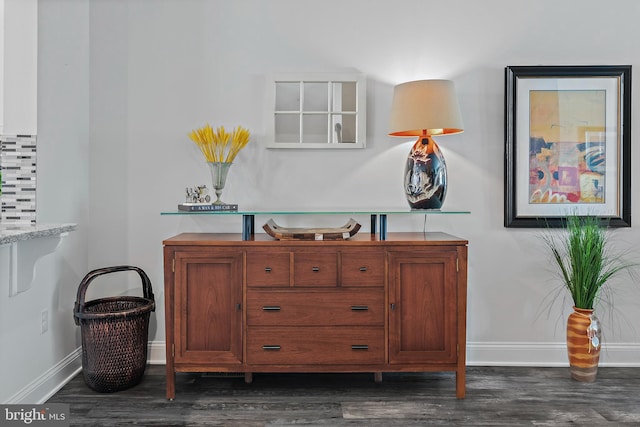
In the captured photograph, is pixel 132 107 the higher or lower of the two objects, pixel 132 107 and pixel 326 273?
the higher

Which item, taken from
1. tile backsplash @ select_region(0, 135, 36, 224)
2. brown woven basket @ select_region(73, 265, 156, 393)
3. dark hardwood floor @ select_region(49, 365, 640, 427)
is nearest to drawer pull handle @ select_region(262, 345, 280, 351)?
dark hardwood floor @ select_region(49, 365, 640, 427)

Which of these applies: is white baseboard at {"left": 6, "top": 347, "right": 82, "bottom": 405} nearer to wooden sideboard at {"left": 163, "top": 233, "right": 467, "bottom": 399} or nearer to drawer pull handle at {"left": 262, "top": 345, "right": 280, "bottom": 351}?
wooden sideboard at {"left": 163, "top": 233, "right": 467, "bottom": 399}

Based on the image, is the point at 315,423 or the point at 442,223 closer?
the point at 315,423

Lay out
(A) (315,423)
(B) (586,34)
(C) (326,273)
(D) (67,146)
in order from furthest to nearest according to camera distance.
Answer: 1. (B) (586,34)
2. (D) (67,146)
3. (C) (326,273)
4. (A) (315,423)

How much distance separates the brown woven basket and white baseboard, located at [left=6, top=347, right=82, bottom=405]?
17 centimetres

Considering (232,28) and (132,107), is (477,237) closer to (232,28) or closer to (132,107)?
(232,28)

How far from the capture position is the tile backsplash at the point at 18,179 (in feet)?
7.02

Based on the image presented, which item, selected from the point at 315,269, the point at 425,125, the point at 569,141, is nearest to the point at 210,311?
the point at 315,269

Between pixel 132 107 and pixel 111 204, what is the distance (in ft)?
2.02

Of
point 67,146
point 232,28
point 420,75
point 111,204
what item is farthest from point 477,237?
point 67,146

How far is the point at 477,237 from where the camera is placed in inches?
106

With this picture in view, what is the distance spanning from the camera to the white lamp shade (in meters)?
2.32

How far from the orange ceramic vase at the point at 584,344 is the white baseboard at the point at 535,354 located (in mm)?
238

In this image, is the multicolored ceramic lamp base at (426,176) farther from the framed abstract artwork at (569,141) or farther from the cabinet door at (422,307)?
the framed abstract artwork at (569,141)
